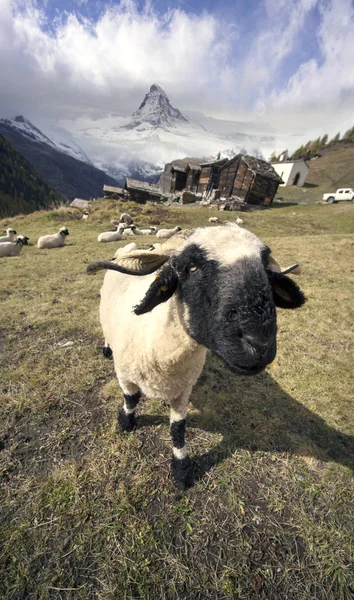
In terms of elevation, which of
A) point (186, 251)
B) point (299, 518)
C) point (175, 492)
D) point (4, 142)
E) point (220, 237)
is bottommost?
point (175, 492)

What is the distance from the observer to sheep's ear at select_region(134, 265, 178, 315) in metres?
2.31

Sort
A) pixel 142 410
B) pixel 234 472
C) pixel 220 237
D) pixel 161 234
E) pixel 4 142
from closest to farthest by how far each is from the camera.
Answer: pixel 220 237, pixel 234 472, pixel 142 410, pixel 161 234, pixel 4 142

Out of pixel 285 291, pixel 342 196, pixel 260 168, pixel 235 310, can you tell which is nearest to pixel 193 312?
pixel 235 310

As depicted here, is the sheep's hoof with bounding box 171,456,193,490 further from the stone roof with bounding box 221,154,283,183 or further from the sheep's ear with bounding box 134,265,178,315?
the stone roof with bounding box 221,154,283,183

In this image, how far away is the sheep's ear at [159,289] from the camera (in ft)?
7.58

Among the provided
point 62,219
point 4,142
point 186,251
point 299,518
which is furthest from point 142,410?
point 4,142

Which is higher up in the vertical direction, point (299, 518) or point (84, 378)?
point (299, 518)

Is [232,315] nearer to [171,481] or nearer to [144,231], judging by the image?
[171,481]

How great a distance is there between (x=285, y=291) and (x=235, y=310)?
90 cm

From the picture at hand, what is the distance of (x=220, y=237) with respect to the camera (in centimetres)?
224

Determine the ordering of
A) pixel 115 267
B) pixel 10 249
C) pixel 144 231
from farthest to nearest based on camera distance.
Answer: pixel 144 231
pixel 10 249
pixel 115 267

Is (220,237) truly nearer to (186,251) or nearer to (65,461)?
(186,251)

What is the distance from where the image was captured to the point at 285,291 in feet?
8.03

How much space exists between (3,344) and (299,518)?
255 inches
